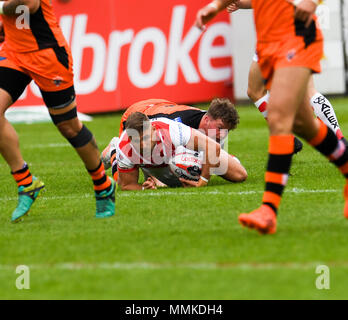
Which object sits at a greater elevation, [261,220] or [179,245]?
[261,220]

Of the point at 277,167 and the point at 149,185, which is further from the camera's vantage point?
the point at 149,185

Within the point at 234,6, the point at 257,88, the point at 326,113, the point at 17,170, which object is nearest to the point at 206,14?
the point at 17,170

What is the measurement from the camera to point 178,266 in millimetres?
4062

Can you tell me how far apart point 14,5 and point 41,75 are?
0.49m

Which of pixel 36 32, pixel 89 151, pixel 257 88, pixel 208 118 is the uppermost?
pixel 36 32

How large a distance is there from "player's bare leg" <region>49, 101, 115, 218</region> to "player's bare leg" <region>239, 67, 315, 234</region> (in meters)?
1.43

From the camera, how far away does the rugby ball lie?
705cm

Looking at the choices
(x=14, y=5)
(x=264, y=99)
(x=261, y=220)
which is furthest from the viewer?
(x=264, y=99)

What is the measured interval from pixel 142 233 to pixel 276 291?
1.59m

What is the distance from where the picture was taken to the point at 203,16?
4941 mm

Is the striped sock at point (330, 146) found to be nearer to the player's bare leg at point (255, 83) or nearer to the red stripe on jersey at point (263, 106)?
the player's bare leg at point (255, 83)

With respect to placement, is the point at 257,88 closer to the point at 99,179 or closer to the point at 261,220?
the point at 99,179

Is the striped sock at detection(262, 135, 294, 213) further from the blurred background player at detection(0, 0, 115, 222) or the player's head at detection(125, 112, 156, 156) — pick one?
the player's head at detection(125, 112, 156, 156)
